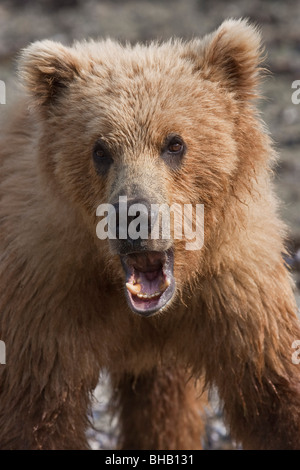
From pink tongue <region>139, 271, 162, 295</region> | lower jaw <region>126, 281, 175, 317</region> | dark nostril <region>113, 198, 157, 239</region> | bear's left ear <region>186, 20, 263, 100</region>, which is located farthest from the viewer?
bear's left ear <region>186, 20, 263, 100</region>

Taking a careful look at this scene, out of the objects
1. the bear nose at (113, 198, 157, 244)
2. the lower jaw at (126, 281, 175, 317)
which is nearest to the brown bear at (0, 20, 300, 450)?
the lower jaw at (126, 281, 175, 317)

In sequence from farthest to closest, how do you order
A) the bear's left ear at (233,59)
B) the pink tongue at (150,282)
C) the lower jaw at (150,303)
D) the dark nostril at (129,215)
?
the bear's left ear at (233,59) → the pink tongue at (150,282) → the lower jaw at (150,303) → the dark nostril at (129,215)

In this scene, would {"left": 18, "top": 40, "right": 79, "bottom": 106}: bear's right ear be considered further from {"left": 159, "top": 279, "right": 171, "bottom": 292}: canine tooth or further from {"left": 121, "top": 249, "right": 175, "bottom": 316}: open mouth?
{"left": 159, "top": 279, "right": 171, "bottom": 292}: canine tooth

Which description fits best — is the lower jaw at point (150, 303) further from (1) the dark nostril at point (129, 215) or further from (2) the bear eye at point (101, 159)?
(2) the bear eye at point (101, 159)

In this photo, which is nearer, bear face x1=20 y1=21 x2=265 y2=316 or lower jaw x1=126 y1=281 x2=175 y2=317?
lower jaw x1=126 y1=281 x2=175 y2=317

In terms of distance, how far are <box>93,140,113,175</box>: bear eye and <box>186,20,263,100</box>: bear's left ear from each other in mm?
654

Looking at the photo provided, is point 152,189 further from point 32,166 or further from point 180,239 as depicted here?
point 32,166

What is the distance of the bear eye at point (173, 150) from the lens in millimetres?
4855

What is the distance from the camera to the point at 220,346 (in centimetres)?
532

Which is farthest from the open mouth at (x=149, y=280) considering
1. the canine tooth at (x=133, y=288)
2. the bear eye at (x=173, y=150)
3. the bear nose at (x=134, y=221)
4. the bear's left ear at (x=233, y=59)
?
the bear's left ear at (x=233, y=59)

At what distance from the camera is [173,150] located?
4867 mm

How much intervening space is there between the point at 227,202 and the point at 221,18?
8.17m

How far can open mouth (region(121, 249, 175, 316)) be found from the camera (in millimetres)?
4723
